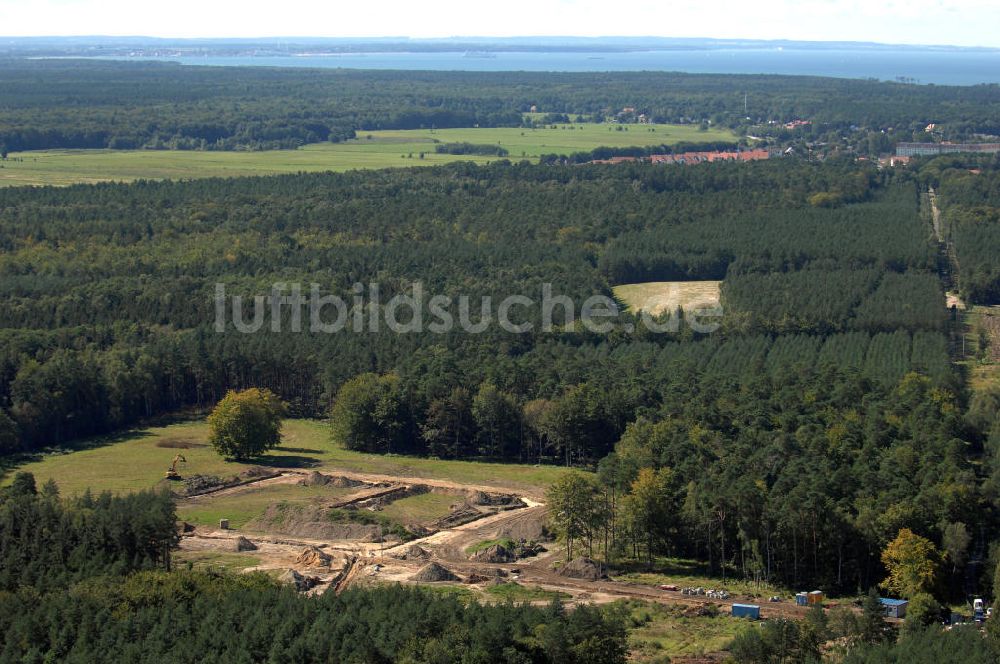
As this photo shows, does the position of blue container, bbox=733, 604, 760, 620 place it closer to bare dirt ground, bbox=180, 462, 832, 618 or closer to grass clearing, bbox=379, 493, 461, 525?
bare dirt ground, bbox=180, 462, 832, 618

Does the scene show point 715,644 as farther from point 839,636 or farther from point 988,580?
point 988,580

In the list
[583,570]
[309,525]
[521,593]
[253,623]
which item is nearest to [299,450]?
[309,525]

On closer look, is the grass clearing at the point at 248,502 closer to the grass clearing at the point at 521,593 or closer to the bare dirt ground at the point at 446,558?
the bare dirt ground at the point at 446,558

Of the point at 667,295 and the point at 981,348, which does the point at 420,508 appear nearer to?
the point at 981,348

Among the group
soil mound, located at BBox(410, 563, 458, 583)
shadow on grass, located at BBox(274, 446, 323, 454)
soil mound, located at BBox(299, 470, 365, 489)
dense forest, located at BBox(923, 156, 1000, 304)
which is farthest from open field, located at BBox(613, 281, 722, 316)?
soil mound, located at BBox(410, 563, 458, 583)

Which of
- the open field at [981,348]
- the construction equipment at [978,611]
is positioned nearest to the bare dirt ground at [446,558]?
the construction equipment at [978,611]

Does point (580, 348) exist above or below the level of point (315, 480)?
above
